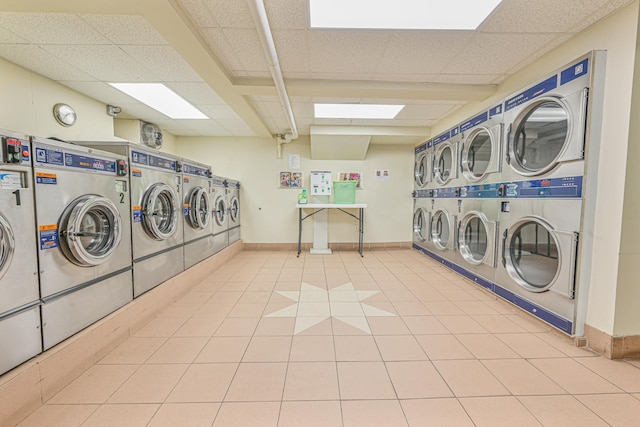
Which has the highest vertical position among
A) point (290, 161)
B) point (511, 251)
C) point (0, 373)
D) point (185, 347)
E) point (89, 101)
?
point (89, 101)

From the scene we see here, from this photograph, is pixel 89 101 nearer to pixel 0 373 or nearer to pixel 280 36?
pixel 280 36

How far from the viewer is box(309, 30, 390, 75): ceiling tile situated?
2.28 m

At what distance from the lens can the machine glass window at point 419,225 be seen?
5.35 m

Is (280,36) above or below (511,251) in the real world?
above

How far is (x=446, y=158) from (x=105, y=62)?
495 cm

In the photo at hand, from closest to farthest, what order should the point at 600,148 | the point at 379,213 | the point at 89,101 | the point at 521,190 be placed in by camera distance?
the point at 600,148
the point at 521,190
the point at 89,101
the point at 379,213

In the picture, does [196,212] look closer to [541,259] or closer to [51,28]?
[51,28]

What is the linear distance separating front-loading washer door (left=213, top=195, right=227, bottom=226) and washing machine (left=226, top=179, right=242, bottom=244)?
0.25m

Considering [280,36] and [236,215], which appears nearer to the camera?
[280,36]

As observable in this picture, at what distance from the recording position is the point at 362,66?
283cm

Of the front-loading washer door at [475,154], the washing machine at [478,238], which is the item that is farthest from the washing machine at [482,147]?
the washing machine at [478,238]

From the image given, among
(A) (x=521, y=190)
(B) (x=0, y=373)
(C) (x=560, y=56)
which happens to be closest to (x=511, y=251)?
(A) (x=521, y=190)

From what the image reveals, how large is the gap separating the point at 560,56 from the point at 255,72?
3.02 m

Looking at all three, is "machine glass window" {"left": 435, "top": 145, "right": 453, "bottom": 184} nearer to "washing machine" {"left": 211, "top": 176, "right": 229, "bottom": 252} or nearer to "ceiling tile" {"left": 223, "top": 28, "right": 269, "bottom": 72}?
"ceiling tile" {"left": 223, "top": 28, "right": 269, "bottom": 72}
